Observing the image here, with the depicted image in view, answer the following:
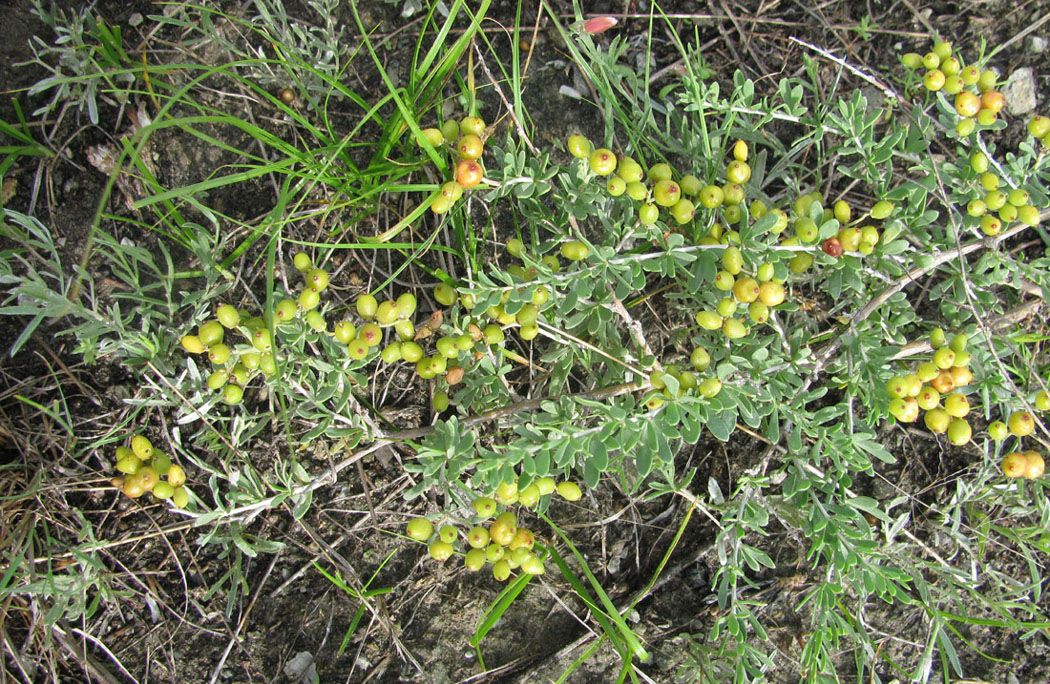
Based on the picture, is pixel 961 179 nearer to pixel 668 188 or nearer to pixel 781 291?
pixel 781 291

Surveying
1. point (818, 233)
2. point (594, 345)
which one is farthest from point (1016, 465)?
point (594, 345)

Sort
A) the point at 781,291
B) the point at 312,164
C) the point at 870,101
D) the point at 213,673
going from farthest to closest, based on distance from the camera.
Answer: the point at 870,101 < the point at 213,673 < the point at 312,164 < the point at 781,291

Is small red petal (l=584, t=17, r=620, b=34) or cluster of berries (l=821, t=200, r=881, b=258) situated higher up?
small red petal (l=584, t=17, r=620, b=34)

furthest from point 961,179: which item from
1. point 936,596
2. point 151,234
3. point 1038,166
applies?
point 151,234

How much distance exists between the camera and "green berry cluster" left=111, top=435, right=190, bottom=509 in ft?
10.7

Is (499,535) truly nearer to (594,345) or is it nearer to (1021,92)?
(594,345)

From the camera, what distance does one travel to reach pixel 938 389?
9.83 feet

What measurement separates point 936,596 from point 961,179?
83.5 inches

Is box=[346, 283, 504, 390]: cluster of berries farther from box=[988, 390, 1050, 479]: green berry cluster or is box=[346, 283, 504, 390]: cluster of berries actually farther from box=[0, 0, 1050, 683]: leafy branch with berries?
box=[988, 390, 1050, 479]: green berry cluster

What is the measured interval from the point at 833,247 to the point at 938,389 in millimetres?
721

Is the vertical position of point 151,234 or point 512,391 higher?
point 151,234

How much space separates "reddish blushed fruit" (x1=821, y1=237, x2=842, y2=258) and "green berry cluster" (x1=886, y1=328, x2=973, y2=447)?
54 cm

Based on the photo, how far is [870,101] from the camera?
156 inches

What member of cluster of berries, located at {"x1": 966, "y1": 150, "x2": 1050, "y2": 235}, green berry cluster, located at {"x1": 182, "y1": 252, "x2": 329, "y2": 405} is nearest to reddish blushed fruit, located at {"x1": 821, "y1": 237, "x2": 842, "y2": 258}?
cluster of berries, located at {"x1": 966, "y1": 150, "x2": 1050, "y2": 235}
